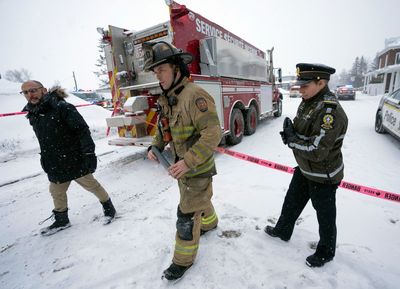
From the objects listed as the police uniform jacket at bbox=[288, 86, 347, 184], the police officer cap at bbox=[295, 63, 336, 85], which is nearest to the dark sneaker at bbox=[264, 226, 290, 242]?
the police uniform jacket at bbox=[288, 86, 347, 184]

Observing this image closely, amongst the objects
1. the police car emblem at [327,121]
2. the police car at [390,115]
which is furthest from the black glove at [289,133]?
the police car at [390,115]

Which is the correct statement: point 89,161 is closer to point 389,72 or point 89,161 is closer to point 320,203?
point 320,203

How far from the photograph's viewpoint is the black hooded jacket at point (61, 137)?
259cm

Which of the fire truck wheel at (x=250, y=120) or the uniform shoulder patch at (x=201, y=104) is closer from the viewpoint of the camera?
the uniform shoulder patch at (x=201, y=104)

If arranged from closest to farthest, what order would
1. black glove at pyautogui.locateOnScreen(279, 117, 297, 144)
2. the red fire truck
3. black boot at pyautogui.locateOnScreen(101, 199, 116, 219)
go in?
1. black glove at pyautogui.locateOnScreen(279, 117, 297, 144)
2. black boot at pyautogui.locateOnScreen(101, 199, 116, 219)
3. the red fire truck

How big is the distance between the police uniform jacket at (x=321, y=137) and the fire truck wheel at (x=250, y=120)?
5155 millimetres

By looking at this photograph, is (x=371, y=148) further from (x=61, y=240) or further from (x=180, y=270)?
(x=61, y=240)

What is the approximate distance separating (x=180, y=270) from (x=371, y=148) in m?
5.55

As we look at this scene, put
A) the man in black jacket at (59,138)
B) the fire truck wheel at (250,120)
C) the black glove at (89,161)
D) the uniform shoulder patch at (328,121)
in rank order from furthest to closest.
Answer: the fire truck wheel at (250,120)
the black glove at (89,161)
the man in black jacket at (59,138)
the uniform shoulder patch at (328,121)

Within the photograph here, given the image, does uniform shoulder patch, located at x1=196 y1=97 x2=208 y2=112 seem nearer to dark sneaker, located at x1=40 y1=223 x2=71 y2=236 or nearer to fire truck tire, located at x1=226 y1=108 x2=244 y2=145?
dark sneaker, located at x1=40 y1=223 x2=71 y2=236

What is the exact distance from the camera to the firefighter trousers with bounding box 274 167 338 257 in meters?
1.87

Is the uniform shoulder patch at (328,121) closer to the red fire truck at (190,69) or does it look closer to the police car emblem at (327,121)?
the police car emblem at (327,121)

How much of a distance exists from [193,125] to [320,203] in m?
1.25

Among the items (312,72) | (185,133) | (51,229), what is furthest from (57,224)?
(312,72)
